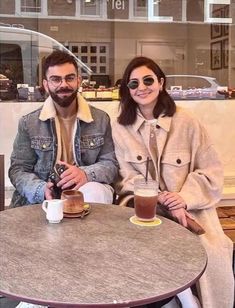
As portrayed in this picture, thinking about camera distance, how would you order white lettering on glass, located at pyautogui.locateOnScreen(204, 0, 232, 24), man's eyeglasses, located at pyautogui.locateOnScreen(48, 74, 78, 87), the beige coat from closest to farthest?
the beige coat
man's eyeglasses, located at pyautogui.locateOnScreen(48, 74, 78, 87)
white lettering on glass, located at pyautogui.locateOnScreen(204, 0, 232, 24)

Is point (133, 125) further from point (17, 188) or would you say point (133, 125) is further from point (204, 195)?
point (17, 188)

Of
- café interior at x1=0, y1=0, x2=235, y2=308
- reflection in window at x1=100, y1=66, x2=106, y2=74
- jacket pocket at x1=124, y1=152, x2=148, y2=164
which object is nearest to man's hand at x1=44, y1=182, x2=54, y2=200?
jacket pocket at x1=124, y1=152, x2=148, y2=164

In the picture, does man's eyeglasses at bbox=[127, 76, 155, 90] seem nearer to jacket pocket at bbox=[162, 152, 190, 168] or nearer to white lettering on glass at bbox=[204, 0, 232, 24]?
jacket pocket at bbox=[162, 152, 190, 168]

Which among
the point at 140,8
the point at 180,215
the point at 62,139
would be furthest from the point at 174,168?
the point at 140,8

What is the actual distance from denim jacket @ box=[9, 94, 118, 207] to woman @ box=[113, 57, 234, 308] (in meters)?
0.07

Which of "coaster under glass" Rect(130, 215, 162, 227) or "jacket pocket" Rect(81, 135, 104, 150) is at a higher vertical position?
"jacket pocket" Rect(81, 135, 104, 150)

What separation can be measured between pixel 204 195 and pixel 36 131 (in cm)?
81

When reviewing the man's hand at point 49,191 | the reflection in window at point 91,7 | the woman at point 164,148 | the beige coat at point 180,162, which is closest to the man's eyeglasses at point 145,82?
the woman at point 164,148

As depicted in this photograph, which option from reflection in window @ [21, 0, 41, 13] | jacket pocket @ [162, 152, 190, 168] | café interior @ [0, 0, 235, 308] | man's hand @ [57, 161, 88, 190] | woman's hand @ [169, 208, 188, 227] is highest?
reflection in window @ [21, 0, 41, 13]

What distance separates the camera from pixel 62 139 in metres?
2.15

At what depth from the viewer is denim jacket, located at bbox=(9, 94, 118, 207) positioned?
6.81 ft

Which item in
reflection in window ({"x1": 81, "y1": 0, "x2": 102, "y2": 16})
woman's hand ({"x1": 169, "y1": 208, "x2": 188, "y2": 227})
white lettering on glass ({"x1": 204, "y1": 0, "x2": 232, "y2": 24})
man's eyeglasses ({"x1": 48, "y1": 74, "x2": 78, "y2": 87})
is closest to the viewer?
woman's hand ({"x1": 169, "y1": 208, "x2": 188, "y2": 227})

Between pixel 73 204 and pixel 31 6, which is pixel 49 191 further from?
pixel 31 6

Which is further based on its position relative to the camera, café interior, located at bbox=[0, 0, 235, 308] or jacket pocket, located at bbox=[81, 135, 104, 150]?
café interior, located at bbox=[0, 0, 235, 308]
